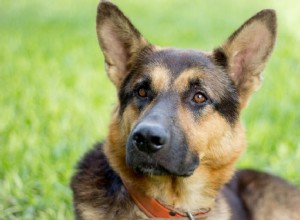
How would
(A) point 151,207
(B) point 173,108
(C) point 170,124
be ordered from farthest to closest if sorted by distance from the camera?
(A) point 151,207 < (B) point 173,108 < (C) point 170,124

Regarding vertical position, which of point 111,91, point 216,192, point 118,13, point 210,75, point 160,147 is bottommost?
point 111,91

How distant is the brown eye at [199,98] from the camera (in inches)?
170

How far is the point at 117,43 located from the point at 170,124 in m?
1.19

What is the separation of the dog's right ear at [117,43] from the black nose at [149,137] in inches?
39.2

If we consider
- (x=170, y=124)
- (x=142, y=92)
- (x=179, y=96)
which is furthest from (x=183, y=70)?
(x=170, y=124)

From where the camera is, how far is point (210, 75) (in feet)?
14.5

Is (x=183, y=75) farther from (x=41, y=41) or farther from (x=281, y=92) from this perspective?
(x=41, y=41)

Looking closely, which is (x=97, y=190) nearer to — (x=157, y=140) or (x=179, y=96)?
(x=157, y=140)

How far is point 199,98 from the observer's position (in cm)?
432

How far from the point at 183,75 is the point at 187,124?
1.44 feet

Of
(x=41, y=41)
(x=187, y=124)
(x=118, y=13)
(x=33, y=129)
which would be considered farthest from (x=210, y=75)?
(x=41, y=41)

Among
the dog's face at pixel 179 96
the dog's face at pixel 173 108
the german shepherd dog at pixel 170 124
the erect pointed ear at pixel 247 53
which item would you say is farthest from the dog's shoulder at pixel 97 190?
the erect pointed ear at pixel 247 53

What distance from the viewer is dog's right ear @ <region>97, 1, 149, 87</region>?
463 cm

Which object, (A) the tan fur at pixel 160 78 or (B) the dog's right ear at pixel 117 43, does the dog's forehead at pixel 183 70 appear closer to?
(A) the tan fur at pixel 160 78
